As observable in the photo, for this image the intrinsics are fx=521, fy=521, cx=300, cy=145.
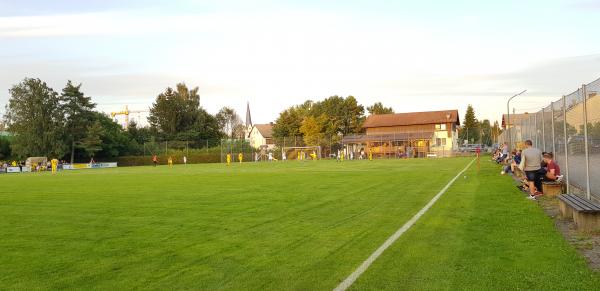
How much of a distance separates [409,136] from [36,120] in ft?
177

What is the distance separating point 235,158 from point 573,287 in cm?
7240

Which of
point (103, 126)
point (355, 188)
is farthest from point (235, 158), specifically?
point (355, 188)

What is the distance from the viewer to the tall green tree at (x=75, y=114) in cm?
7806

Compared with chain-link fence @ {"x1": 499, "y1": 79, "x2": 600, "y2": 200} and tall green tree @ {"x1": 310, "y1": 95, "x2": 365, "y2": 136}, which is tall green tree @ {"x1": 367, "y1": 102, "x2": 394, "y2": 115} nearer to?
tall green tree @ {"x1": 310, "y1": 95, "x2": 365, "y2": 136}

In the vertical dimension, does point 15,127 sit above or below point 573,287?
above

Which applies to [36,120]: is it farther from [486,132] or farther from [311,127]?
[486,132]

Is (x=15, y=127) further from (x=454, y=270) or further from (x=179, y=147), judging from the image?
(x=454, y=270)

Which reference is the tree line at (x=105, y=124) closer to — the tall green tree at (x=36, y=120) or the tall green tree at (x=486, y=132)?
the tall green tree at (x=36, y=120)

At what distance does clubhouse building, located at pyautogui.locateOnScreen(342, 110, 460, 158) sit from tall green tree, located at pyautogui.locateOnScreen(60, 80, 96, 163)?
40.0 m

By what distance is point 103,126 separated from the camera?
274ft

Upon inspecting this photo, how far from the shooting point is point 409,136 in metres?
75.4

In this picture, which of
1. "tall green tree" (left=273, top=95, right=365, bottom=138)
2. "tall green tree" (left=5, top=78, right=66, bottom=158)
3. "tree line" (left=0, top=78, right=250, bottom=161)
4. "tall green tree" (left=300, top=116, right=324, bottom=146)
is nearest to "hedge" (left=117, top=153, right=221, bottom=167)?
"tree line" (left=0, top=78, right=250, bottom=161)

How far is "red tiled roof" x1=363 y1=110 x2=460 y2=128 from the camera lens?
91.9 m

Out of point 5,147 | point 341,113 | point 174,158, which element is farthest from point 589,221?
point 341,113
